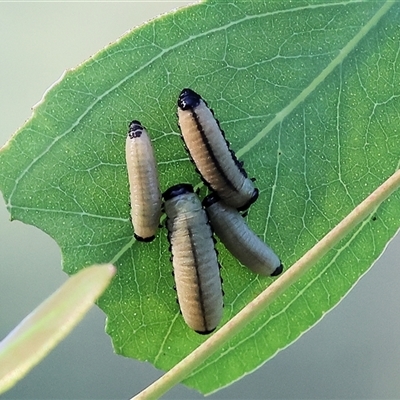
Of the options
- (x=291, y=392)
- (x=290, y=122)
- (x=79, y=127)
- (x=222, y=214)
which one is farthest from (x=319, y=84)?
(x=291, y=392)

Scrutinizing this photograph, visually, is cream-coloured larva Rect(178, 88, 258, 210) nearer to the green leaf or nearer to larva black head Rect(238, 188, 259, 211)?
larva black head Rect(238, 188, 259, 211)

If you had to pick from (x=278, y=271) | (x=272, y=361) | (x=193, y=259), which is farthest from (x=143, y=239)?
(x=272, y=361)

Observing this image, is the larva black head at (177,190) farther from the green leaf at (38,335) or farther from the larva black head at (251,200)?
the green leaf at (38,335)

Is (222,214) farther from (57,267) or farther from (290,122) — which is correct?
(57,267)

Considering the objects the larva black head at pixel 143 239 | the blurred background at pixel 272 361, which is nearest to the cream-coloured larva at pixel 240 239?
the larva black head at pixel 143 239

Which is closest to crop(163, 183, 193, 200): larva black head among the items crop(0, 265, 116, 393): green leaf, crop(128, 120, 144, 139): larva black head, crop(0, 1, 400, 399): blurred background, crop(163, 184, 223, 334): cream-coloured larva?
crop(163, 184, 223, 334): cream-coloured larva

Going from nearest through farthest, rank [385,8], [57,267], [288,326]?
A: [385,8] < [288,326] < [57,267]
